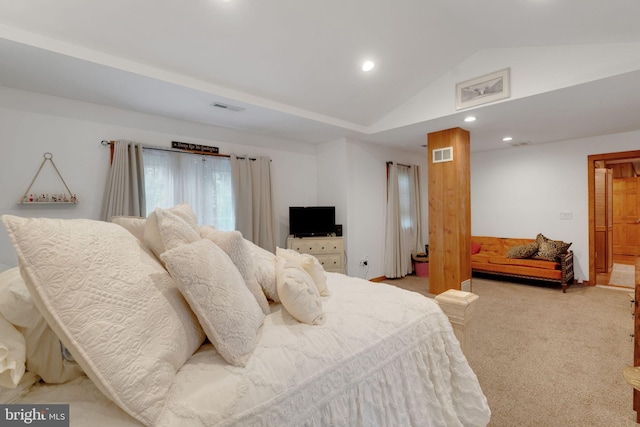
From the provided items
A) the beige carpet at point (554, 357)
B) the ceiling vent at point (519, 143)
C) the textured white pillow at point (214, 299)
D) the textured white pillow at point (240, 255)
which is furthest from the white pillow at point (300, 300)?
the ceiling vent at point (519, 143)

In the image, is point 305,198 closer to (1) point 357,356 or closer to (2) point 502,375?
(2) point 502,375

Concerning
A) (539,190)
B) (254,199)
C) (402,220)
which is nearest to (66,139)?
(254,199)

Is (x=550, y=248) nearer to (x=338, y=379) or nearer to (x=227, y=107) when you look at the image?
(x=338, y=379)

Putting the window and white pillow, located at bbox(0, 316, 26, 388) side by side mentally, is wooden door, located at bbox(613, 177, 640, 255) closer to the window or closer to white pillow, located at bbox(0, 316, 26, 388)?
the window

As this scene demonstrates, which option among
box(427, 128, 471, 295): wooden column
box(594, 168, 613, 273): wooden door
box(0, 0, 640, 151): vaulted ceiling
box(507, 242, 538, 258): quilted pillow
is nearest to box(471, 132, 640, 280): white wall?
box(507, 242, 538, 258): quilted pillow

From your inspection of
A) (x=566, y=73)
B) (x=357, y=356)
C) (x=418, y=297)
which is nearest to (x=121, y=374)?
(x=357, y=356)

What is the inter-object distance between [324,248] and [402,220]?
2000mm

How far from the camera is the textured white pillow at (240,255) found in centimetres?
129

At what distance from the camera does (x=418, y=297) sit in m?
1.60

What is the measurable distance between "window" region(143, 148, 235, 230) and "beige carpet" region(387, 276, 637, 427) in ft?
11.1

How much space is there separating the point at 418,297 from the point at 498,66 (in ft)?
9.79

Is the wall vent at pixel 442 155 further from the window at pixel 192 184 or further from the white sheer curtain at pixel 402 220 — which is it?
the window at pixel 192 184

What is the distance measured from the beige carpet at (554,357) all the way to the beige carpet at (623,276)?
866 mm

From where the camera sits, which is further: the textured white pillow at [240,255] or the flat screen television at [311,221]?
the flat screen television at [311,221]
